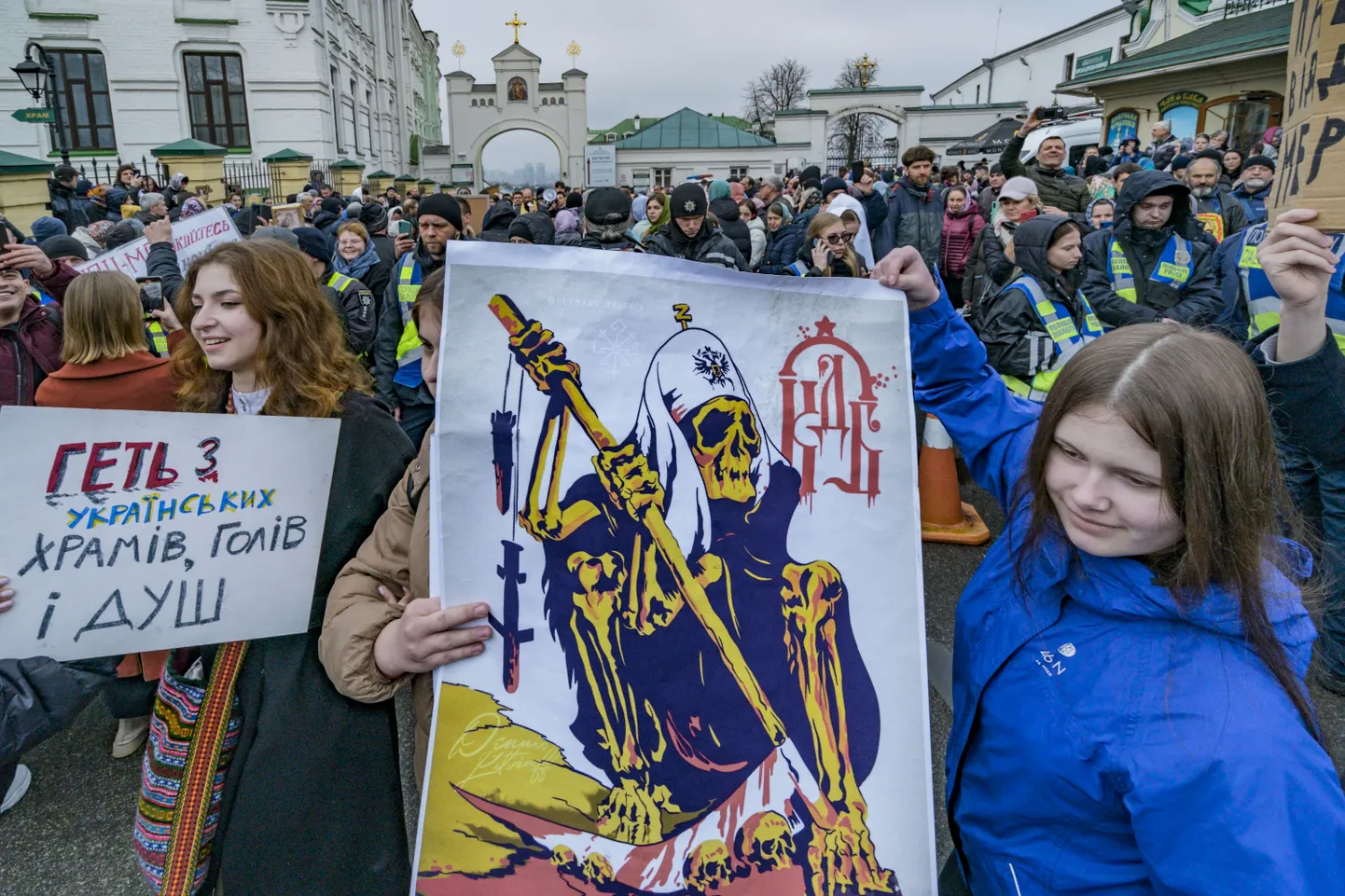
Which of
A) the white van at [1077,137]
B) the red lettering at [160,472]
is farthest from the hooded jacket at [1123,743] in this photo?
the white van at [1077,137]

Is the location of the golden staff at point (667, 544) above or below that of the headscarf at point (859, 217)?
below

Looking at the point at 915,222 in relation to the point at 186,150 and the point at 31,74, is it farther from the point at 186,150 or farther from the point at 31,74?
the point at 186,150

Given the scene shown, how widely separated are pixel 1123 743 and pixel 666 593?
0.61 m

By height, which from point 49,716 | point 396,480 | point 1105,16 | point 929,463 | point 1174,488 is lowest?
point 929,463

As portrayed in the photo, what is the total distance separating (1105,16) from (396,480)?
162 ft

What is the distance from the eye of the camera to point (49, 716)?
136 cm

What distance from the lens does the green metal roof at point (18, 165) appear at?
8.44 m

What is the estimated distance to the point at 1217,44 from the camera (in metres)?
19.8

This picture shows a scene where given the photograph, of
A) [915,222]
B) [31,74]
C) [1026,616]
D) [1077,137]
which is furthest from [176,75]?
[1026,616]

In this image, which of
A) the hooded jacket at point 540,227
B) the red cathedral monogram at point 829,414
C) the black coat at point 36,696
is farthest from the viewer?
the hooded jacket at point 540,227

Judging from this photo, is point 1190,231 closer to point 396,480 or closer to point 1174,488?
point 1174,488

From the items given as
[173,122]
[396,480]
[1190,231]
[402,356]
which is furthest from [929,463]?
[173,122]

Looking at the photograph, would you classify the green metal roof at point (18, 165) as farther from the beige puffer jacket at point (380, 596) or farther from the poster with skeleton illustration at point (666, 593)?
the poster with skeleton illustration at point (666, 593)

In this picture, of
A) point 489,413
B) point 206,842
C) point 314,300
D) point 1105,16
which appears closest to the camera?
point 489,413
